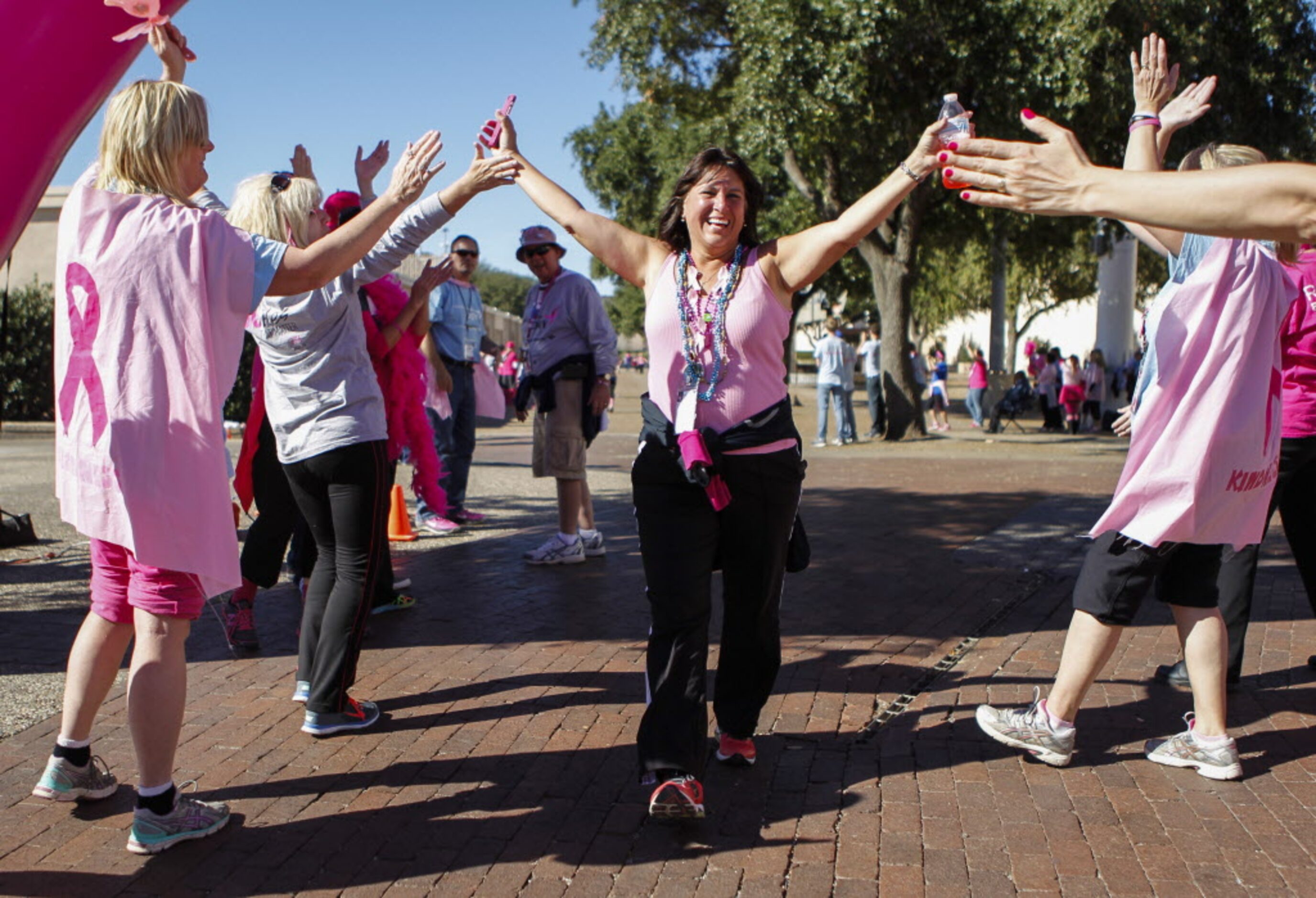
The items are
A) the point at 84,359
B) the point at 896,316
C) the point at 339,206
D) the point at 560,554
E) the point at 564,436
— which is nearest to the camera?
the point at 84,359

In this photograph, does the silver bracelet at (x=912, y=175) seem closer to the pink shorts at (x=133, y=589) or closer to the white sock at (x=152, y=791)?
the pink shorts at (x=133, y=589)

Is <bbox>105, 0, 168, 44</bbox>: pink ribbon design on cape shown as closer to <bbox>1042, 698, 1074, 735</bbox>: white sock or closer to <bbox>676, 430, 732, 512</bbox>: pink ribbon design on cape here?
<bbox>676, 430, 732, 512</bbox>: pink ribbon design on cape

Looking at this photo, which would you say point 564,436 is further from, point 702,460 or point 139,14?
point 139,14

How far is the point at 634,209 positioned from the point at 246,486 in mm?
28803

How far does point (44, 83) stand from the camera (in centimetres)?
278

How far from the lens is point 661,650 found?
138 inches

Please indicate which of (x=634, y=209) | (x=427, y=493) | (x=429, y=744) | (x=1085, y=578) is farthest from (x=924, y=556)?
(x=634, y=209)

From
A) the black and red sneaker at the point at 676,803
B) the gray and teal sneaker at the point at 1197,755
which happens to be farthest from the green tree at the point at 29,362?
the gray and teal sneaker at the point at 1197,755

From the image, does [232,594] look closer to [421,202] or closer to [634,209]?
[421,202]

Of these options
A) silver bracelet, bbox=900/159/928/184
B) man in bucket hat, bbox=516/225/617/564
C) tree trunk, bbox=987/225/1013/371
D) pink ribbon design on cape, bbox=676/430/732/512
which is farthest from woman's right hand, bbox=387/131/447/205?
tree trunk, bbox=987/225/1013/371

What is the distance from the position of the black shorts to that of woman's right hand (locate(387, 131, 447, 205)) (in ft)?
7.66

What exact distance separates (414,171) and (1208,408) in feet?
7.99

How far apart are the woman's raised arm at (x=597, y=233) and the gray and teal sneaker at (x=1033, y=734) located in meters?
1.84

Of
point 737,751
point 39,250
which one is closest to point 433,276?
point 737,751
